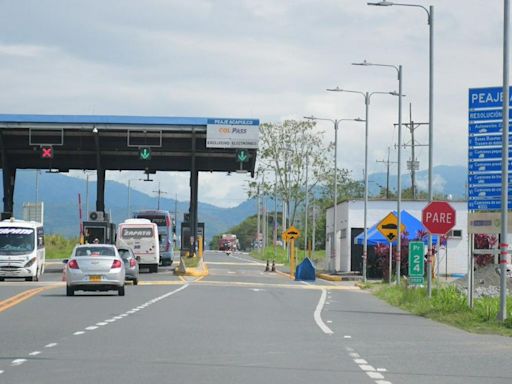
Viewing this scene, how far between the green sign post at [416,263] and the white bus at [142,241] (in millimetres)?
28836

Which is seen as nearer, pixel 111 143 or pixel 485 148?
pixel 485 148

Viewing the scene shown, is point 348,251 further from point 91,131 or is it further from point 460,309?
point 460,309

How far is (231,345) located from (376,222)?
58676mm

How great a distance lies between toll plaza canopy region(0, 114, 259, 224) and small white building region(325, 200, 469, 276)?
30.1 feet

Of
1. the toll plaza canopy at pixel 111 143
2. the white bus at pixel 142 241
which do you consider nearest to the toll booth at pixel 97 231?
the white bus at pixel 142 241

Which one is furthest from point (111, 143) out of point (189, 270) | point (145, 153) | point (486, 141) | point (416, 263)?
point (486, 141)

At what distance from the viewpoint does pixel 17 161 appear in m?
→ 71.4

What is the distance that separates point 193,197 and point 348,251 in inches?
479

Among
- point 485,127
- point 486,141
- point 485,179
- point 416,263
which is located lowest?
point 416,263

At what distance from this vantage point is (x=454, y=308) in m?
31.7

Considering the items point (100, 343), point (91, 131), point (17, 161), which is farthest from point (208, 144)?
point (100, 343)

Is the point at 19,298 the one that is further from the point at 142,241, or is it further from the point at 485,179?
the point at 142,241

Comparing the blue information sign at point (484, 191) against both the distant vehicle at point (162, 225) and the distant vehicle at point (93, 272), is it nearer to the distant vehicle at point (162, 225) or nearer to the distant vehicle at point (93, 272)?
the distant vehicle at point (93, 272)

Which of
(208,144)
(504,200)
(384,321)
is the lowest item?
(384,321)
